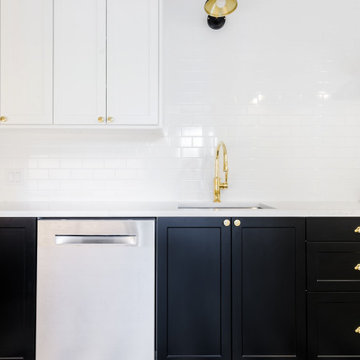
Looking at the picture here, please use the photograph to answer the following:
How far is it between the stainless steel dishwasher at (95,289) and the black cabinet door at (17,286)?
0.05m

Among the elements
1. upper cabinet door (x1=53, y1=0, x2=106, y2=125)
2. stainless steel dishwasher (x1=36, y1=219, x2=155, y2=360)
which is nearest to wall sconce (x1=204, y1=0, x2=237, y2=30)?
upper cabinet door (x1=53, y1=0, x2=106, y2=125)

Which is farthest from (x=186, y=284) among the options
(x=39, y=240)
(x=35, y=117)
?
(x=35, y=117)

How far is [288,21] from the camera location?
2197mm

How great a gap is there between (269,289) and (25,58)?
215 cm

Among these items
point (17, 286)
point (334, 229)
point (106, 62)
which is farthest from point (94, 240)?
point (334, 229)

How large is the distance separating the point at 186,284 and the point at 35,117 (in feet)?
4.83

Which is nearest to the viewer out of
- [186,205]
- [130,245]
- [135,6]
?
[130,245]

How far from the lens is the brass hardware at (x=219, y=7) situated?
1766mm

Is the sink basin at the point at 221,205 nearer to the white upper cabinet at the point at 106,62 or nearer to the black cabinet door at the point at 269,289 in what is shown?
the black cabinet door at the point at 269,289

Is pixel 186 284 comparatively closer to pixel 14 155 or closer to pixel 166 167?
pixel 166 167

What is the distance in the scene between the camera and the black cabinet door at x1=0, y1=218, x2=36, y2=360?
5.17 feet

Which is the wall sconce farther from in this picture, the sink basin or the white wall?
the sink basin

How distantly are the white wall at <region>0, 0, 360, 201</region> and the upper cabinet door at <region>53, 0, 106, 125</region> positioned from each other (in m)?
0.37

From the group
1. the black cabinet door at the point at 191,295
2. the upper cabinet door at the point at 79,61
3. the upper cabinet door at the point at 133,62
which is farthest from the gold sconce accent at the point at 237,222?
the upper cabinet door at the point at 79,61
